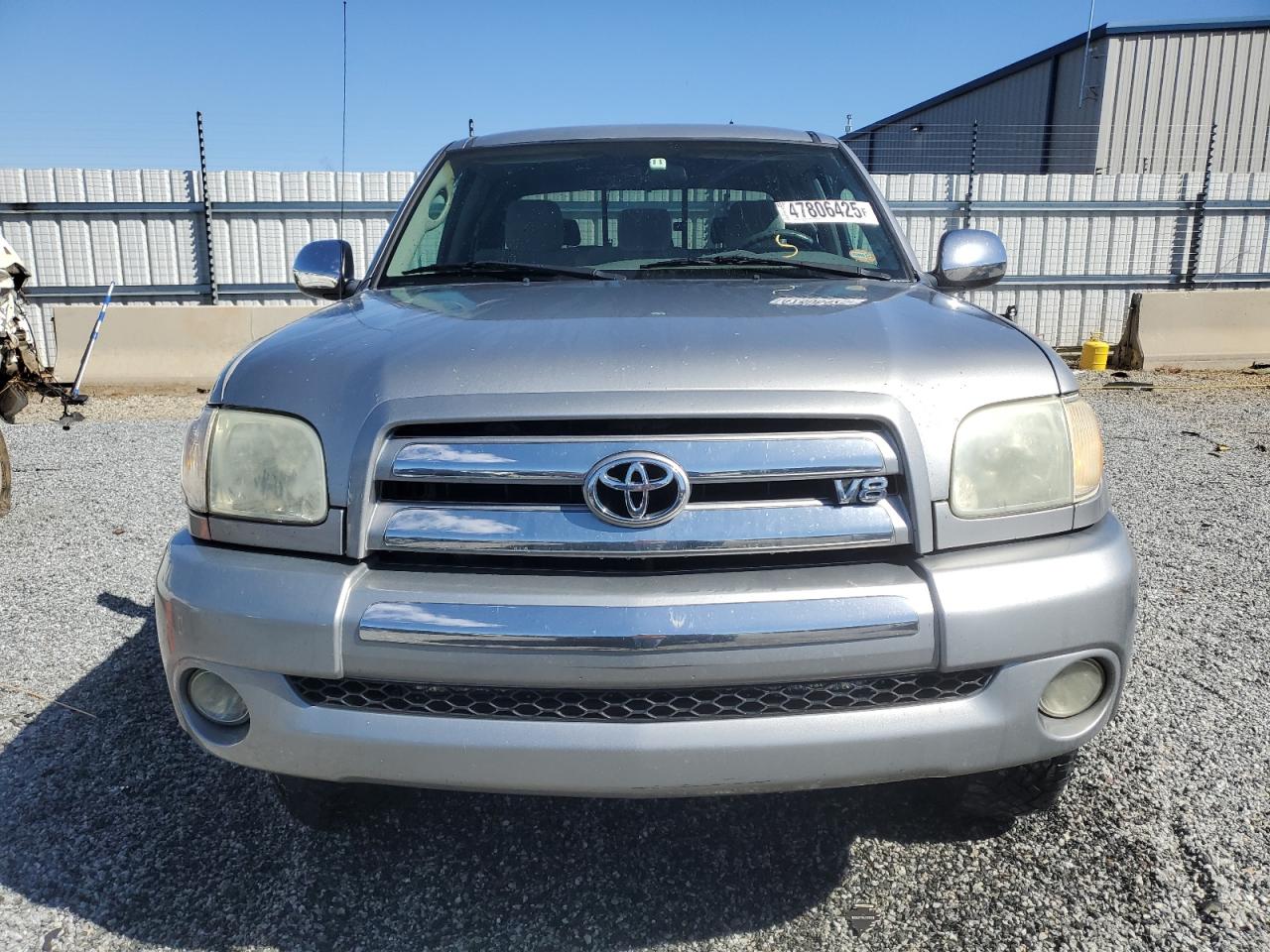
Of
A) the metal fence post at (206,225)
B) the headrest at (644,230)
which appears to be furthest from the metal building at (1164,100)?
the headrest at (644,230)

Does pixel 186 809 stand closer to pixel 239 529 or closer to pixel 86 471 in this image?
pixel 239 529

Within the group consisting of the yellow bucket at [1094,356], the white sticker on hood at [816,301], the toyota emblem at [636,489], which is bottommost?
the yellow bucket at [1094,356]

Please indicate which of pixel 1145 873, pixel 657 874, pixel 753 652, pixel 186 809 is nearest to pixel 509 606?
pixel 753 652

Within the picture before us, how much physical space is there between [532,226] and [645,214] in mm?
359

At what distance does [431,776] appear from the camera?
1753mm

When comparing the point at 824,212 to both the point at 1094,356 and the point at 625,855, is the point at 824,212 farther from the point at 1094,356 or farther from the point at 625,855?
the point at 1094,356

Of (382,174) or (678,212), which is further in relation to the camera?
(382,174)

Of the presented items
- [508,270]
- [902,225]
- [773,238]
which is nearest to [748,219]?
[773,238]

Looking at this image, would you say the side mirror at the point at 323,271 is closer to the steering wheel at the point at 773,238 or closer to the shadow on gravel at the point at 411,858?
the steering wheel at the point at 773,238

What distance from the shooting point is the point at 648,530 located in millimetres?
1724

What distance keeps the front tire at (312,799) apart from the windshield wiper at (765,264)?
1597 mm

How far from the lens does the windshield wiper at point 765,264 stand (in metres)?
2.80

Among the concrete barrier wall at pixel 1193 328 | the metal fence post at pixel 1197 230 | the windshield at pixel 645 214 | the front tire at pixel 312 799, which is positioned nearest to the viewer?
the front tire at pixel 312 799

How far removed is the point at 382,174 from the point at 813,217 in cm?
1048
